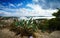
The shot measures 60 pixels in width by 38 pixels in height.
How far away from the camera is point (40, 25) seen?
1.29 m

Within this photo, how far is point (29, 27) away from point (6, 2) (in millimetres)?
437

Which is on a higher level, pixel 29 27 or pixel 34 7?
pixel 34 7

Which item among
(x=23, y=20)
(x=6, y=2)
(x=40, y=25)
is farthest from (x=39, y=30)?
(x=6, y=2)

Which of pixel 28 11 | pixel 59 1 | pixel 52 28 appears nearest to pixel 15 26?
pixel 28 11

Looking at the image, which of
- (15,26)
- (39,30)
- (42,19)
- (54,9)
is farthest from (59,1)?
(15,26)

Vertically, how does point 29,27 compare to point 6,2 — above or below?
below

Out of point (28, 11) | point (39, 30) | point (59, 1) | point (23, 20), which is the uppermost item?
point (59, 1)

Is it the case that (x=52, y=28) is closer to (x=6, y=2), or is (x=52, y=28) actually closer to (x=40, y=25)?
(x=40, y=25)

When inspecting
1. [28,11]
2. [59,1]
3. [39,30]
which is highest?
[59,1]

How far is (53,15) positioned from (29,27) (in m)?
0.34

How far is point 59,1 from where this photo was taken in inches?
51.3

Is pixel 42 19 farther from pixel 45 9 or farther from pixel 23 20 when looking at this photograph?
pixel 23 20

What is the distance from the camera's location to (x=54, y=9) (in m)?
1.30

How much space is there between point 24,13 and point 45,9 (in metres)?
0.27
